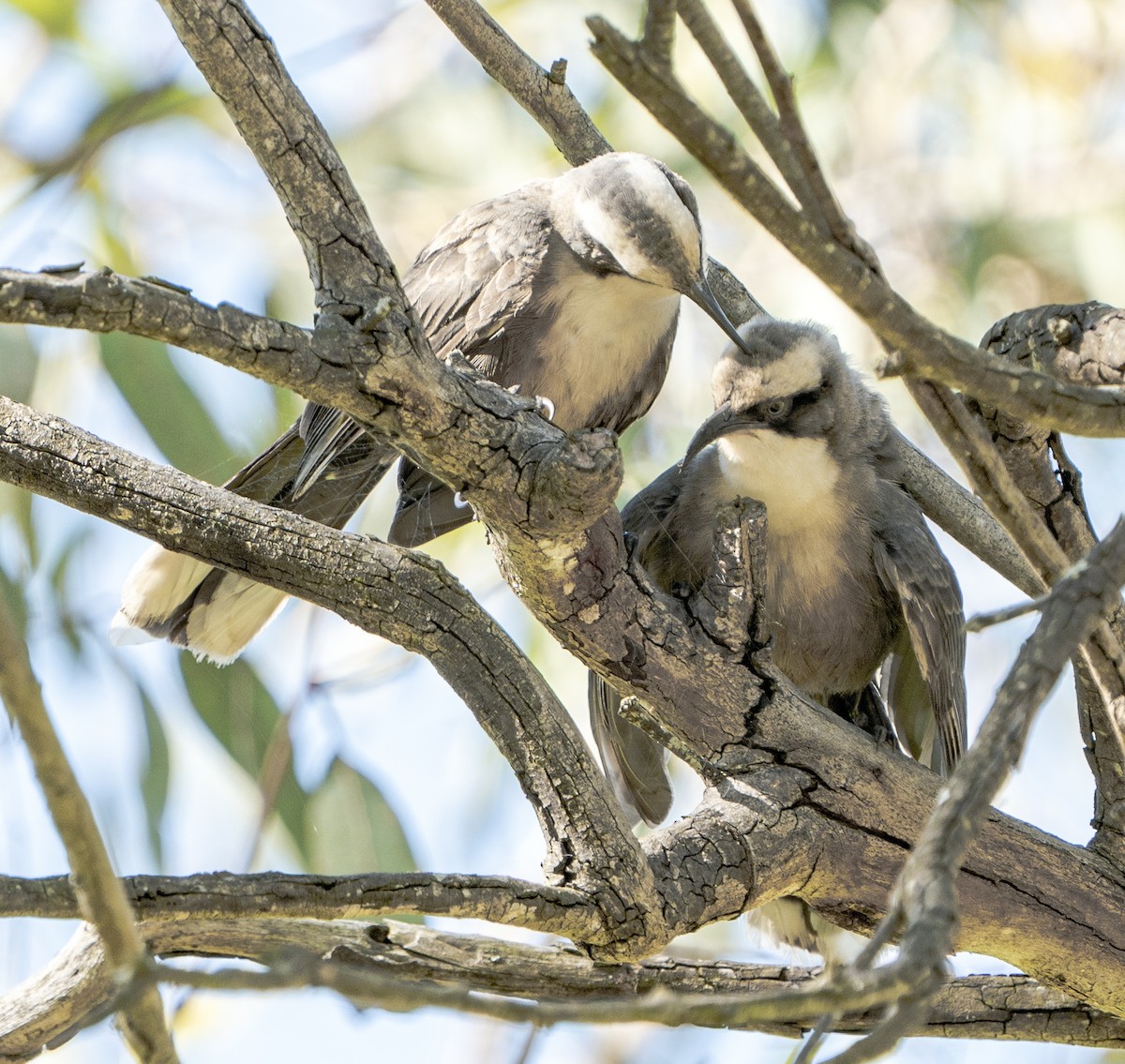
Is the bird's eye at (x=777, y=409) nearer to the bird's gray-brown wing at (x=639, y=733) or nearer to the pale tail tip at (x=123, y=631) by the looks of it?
the bird's gray-brown wing at (x=639, y=733)

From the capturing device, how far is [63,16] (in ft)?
13.8

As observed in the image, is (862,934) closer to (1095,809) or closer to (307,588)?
(1095,809)

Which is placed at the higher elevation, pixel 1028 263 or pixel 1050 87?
pixel 1050 87

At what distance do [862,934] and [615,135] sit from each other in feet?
10.9

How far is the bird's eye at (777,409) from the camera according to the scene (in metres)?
2.86

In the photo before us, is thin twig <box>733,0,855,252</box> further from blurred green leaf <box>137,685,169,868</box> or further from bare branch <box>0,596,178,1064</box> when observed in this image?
blurred green leaf <box>137,685,169,868</box>

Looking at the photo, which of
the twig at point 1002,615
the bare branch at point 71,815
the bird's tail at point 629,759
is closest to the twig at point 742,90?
the twig at point 1002,615

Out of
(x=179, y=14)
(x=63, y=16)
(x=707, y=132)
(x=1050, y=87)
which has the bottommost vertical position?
(x=707, y=132)

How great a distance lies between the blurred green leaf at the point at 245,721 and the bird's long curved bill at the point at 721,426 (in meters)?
1.42

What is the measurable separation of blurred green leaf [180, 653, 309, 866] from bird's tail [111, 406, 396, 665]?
0.63 metres

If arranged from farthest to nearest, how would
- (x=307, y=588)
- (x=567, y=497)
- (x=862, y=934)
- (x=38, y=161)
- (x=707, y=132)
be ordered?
1. (x=38, y=161)
2. (x=862, y=934)
3. (x=307, y=588)
4. (x=567, y=497)
5. (x=707, y=132)

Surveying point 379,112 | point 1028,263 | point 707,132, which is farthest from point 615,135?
point 707,132

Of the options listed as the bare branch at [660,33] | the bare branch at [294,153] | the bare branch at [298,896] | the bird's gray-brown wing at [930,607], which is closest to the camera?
the bare branch at [660,33]

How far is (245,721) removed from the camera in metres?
3.56
